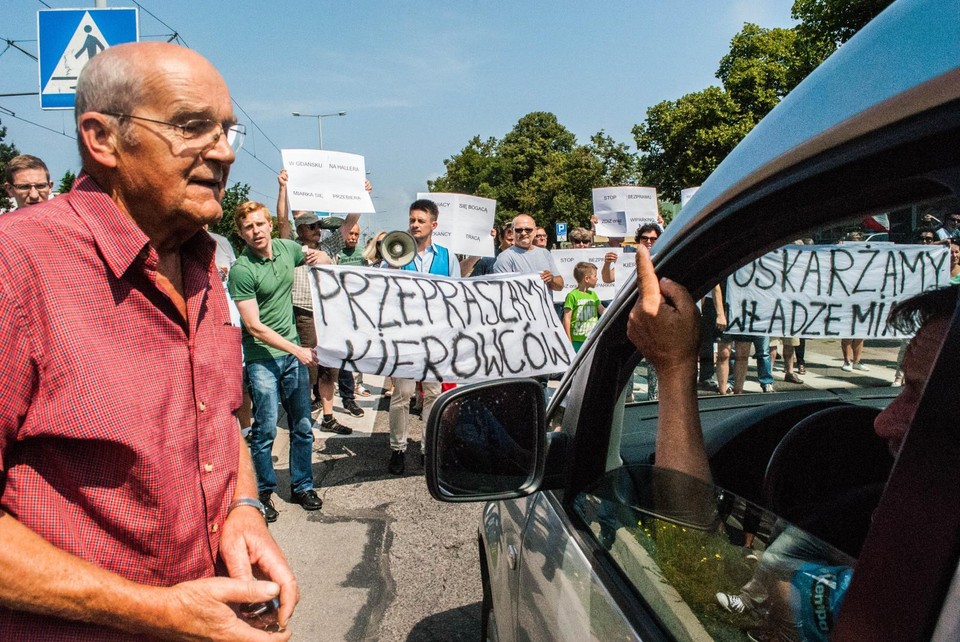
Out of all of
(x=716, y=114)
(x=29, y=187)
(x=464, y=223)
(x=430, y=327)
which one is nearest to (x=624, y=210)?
(x=464, y=223)

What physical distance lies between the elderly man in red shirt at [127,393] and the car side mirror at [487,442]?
420 millimetres

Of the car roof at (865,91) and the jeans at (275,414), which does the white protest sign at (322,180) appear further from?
the car roof at (865,91)

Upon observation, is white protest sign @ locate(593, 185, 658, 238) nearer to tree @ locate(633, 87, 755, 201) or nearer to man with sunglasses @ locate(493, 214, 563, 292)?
man with sunglasses @ locate(493, 214, 563, 292)

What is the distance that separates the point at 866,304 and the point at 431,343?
13.8 feet

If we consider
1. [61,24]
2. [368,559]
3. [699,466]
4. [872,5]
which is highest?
[61,24]

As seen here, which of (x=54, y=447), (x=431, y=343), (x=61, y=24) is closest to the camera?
(x=54, y=447)

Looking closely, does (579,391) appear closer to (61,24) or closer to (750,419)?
(750,419)

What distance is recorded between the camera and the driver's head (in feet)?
3.26

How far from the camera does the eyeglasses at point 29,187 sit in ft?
16.2

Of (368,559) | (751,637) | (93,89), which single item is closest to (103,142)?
(93,89)

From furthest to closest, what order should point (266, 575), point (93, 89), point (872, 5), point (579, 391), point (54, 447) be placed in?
point (872, 5) < point (579, 391) < point (266, 575) < point (93, 89) < point (54, 447)

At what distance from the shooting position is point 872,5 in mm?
3822

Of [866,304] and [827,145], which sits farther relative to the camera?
[866,304]

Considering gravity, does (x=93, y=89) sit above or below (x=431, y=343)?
above
